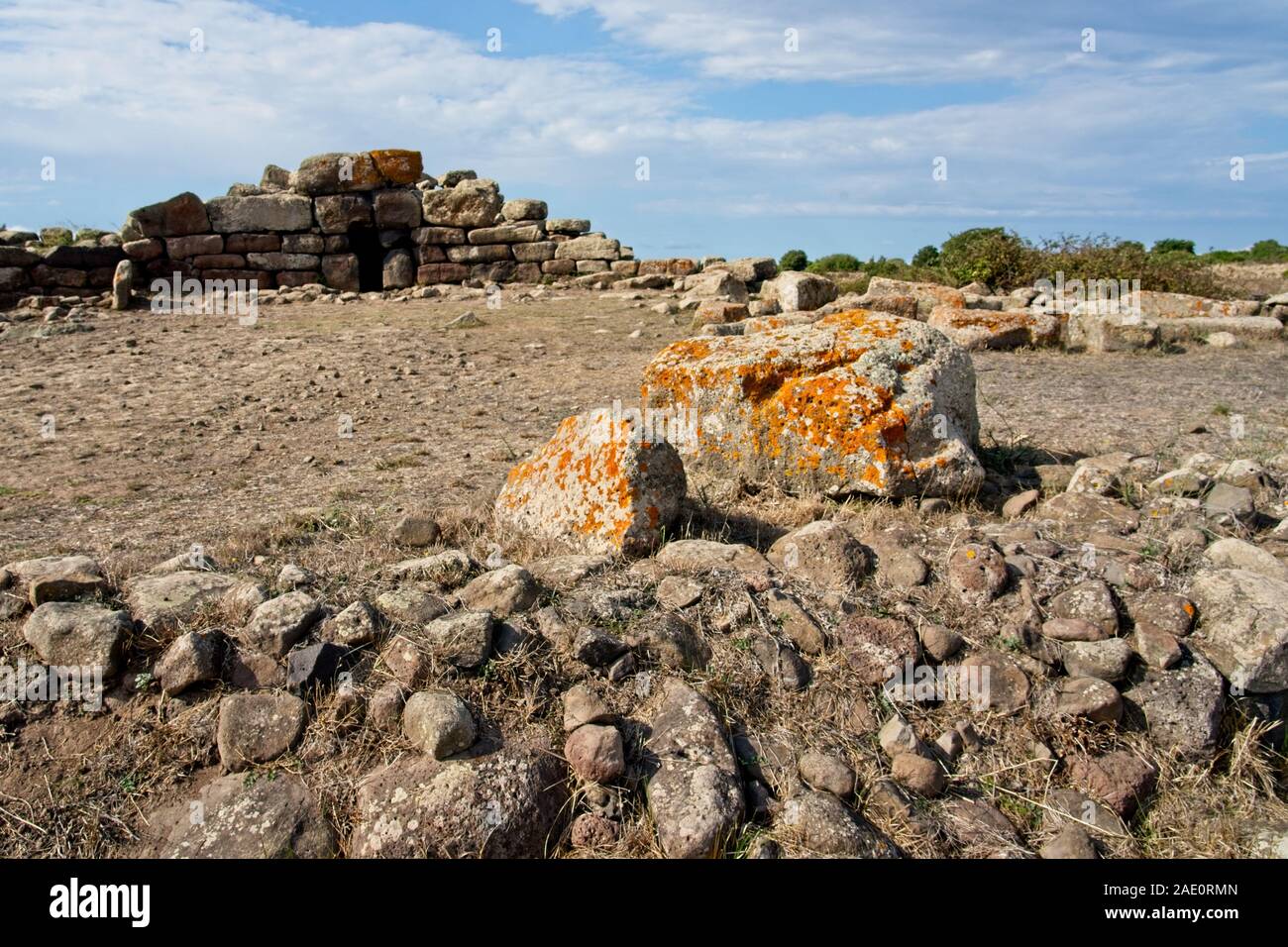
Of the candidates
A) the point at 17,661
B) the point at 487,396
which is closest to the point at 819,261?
the point at 487,396

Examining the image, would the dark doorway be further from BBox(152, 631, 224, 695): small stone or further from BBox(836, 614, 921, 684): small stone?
BBox(836, 614, 921, 684): small stone

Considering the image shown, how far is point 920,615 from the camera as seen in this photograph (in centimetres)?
436

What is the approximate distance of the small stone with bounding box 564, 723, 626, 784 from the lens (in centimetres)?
345

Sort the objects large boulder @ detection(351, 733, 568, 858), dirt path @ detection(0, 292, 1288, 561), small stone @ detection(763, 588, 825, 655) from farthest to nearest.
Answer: dirt path @ detection(0, 292, 1288, 561)
small stone @ detection(763, 588, 825, 655)
large boulder @ detection(351, 733, 568, 858)

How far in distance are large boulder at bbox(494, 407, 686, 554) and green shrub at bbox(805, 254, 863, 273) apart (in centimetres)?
1741

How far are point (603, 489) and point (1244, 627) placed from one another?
9.59 ft

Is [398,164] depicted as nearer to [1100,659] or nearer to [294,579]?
[294,579]

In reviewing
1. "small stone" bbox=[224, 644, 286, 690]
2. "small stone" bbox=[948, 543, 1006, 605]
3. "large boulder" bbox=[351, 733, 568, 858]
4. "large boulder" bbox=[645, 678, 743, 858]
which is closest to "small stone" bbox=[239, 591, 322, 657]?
"small stone" bbox=[224, 644, 286, 690]

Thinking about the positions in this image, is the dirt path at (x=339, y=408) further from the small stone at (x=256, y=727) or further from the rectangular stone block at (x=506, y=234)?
the rectangular stone block at (x=506, y=234)

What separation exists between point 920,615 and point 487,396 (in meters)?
5.71

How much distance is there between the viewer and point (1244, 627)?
4.18 metres

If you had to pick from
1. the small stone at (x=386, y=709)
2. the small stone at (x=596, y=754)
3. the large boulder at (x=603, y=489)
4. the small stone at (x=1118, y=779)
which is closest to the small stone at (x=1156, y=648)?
the small stone at (x=1118, y=779)

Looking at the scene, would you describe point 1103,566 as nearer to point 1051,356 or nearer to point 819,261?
point 1051,356

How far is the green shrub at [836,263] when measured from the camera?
72.2 feet
